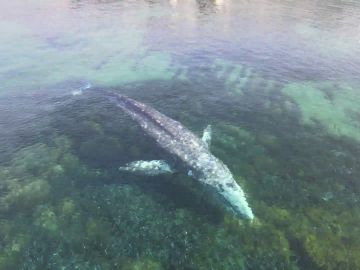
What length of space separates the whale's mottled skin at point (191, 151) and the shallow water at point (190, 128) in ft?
2.93

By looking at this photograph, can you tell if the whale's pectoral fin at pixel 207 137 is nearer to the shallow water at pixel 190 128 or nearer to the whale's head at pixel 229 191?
the shallow water at pixel 190 128

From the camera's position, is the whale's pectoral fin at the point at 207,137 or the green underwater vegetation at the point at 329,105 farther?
the green underwater vegetation at the point at 329,105

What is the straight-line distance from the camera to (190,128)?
35.5 meters

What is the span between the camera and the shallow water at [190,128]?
23.7m

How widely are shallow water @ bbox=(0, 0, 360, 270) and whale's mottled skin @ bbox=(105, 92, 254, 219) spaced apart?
0.89m

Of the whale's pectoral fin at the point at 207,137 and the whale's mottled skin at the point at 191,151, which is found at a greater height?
the whale's mottled skin at the point at 191,151

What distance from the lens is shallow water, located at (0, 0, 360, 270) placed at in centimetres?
2370

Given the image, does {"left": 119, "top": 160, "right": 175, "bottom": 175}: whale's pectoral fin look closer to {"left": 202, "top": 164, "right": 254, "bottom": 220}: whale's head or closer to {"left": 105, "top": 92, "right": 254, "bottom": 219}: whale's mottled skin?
{"left": 105, "top": 92, "right": 254, "bottom": 219}: whale's mottled skin

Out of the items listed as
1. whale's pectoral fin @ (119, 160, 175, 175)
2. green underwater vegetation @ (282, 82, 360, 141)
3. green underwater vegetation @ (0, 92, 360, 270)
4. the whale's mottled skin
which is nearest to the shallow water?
green underwater vegetation @ (0, 92, 360, 270)

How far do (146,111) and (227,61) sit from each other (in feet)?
64.7

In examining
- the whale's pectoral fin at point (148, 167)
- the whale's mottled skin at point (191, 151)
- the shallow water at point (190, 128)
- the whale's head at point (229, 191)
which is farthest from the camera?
the whale's pectoral fin at point (148, 167)

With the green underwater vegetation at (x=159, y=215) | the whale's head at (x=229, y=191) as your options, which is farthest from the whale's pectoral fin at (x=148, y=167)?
the whale's head at (x=229, y=191)

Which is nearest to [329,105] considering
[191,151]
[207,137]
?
[207,137]

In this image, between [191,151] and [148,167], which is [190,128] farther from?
[148,167]
